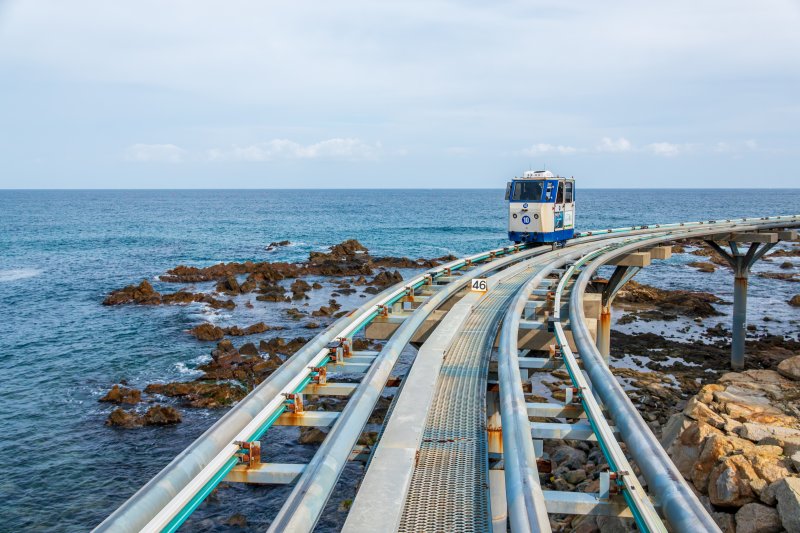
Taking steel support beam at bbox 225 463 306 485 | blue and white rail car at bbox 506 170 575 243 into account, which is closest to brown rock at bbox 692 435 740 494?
steel support beam at bbox 225 463 306 485

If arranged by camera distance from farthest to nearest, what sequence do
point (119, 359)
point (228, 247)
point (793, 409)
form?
point (228, 247), point (119, 359), point (793, 409)

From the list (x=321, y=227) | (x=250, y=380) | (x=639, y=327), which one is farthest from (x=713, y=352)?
(x=321, y=227)

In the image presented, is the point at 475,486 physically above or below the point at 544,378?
above

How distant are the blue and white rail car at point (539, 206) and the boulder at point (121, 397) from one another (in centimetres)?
1586

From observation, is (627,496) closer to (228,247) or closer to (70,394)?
(70,394)

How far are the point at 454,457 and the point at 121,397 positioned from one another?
63.0 feet

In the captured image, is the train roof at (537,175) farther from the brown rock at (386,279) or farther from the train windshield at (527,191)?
the brown rock at (386,279)

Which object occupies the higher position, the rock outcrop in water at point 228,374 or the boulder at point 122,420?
the rock outcrop in water at point 228,374

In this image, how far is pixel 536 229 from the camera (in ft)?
86.2

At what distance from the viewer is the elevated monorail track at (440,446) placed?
5.15 metres

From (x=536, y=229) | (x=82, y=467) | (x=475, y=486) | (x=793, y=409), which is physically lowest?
(x=82, y=467)

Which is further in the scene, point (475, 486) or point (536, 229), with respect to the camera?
point (536, 229)

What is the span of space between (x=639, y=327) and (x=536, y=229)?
12653 millimetres

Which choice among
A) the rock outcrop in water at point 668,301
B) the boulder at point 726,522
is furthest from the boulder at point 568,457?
the rock outcrop in water at point 668,301
